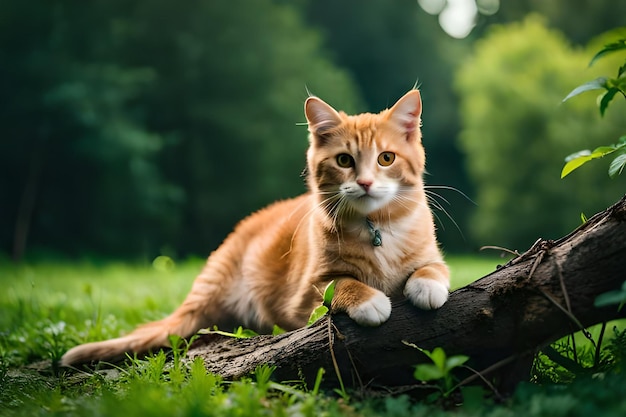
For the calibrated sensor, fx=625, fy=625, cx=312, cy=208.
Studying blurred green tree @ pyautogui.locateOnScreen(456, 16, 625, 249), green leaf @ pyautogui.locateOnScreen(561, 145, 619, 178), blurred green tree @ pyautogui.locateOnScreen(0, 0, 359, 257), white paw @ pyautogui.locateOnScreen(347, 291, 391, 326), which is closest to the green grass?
white paw @ pyautogui.locateOnScreen(347, 291, 391, 326)

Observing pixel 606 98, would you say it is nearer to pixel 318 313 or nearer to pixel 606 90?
pixel 606 90

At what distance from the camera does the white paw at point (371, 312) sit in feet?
6.24

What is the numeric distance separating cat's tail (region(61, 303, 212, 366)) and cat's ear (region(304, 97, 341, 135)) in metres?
1.08

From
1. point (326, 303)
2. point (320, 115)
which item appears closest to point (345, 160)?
point (320, 115)

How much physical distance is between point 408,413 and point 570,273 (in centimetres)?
61

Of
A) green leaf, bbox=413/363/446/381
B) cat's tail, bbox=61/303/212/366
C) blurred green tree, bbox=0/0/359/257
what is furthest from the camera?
blurred green tree, bbox=0/0/359/257

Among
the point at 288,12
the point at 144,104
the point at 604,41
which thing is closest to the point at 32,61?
the point at 144,104

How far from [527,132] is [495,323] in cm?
990

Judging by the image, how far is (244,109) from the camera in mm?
10750

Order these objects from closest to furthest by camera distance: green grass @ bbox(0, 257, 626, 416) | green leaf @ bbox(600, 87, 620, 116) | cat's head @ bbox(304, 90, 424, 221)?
green grass @ bbox(0, 257, 626, 416) → green leaf @ bbox(600, 87, 620, 116) → cat's head @ bbox(304, 90, 424, 221)

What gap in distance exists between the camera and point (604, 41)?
71.1 inches

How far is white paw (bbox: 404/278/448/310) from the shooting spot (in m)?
1.92

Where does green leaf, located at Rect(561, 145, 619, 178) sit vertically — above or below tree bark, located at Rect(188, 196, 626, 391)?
above

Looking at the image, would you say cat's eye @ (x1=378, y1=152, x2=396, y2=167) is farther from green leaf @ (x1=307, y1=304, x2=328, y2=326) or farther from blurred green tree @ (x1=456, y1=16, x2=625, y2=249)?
blurred green tree @ (x1=456, y1=16, x2=625, y2=249)
